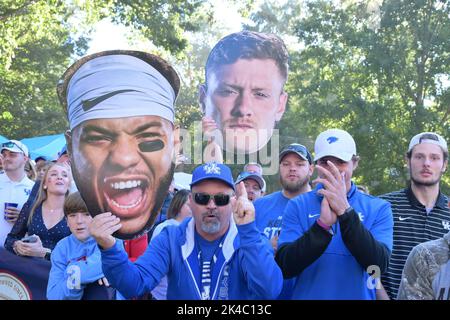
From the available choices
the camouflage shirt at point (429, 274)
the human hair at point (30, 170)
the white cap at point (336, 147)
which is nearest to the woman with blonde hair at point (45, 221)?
the human hair at point (30, 170)

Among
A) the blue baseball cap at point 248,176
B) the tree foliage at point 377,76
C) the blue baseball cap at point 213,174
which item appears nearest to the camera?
the blue baseball cap at point 213,174

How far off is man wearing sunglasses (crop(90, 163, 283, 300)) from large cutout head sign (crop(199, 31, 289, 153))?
3.58 ft

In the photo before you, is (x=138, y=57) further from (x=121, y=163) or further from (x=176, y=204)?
(x=176, y=204)

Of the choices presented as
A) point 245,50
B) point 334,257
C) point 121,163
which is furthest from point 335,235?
point 245,50

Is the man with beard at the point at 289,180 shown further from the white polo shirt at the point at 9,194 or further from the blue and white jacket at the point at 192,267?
the white polo shirt at the point at 9,194

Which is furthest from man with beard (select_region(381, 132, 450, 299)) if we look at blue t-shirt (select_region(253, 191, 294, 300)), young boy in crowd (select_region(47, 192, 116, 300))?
young boy in crowd (select_region(47, 192, 116, 300))

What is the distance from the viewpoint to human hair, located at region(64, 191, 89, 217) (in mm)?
4379

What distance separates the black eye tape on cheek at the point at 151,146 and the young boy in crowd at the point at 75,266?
56cm

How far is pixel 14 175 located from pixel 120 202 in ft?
6.00

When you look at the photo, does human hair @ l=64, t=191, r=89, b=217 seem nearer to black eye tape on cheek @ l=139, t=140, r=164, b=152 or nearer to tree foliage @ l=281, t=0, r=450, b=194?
black eye tape on cheek @ l=139, t=140, r=164, b=152

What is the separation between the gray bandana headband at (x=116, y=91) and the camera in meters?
4.34

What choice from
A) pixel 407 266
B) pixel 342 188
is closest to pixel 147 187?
pixel 342 188

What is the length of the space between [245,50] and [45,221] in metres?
1.98
